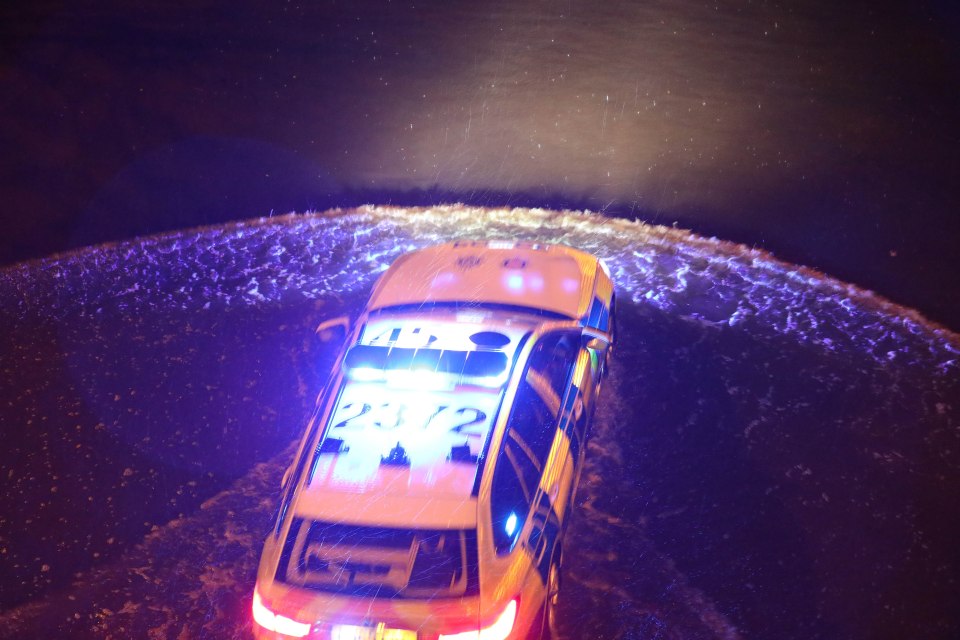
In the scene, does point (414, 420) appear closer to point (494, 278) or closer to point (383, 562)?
point (383, 562)

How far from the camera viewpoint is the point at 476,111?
1002 centimetres

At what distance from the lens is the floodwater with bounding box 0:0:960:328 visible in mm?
8531

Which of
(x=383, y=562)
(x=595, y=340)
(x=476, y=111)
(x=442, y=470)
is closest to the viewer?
(x=383, y=562)

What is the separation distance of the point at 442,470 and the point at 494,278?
197 centimetres

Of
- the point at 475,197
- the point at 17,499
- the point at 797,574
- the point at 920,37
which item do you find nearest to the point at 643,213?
the point at 475,197

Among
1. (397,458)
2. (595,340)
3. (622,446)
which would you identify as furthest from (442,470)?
(622,446)

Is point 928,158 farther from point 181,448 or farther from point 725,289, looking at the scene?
point 181,448

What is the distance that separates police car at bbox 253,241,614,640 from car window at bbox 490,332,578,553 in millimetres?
11

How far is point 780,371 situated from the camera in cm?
668

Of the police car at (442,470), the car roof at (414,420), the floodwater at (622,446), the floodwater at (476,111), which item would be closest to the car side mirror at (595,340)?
the police car at (442,470)

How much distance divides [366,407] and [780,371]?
4635mm

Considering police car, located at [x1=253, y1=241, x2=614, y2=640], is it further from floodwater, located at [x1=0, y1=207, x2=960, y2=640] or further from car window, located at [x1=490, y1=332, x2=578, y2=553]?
floodwater, located at [x1=0, y1=207, x2=960, y2=640]

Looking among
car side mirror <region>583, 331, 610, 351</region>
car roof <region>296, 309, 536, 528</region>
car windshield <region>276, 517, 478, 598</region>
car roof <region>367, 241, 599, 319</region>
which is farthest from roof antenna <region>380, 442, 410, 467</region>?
car side mirror <region>583, 331, 610, 351</region>

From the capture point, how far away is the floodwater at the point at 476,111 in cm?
853
